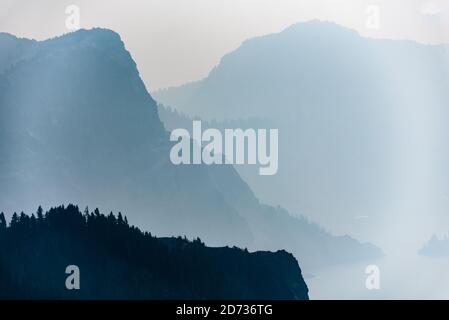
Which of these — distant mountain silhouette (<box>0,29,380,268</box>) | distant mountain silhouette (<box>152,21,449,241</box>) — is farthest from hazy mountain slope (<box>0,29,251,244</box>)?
distant mountain silhouette (<box>152,21,449,241</box>)

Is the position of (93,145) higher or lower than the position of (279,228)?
higher

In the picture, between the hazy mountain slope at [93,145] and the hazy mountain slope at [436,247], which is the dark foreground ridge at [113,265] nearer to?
the hazy mountain slope at [93,145]

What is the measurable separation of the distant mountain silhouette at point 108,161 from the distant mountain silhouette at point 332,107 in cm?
13

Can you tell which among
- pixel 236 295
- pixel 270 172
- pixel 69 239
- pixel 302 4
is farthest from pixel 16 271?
pixel 302 4

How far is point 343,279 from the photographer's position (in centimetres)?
360

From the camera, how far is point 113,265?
3.55m

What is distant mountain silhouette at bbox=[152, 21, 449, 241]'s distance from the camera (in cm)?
363

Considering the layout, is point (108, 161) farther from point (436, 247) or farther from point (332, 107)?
point (436, 247)

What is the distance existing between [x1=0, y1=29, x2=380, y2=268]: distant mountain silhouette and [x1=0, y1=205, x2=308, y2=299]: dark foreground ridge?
88 millimetres

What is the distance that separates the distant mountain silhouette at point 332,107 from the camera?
3631 millimetres

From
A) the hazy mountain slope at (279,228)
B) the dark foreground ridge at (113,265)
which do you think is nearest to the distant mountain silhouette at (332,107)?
the hazy mountain slope at (279,228)

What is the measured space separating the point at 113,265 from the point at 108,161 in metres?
0.56

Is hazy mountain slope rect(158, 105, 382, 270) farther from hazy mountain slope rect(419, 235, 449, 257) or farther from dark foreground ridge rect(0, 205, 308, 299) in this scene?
hazy mountain slope rect(419, 235, 449, 257)

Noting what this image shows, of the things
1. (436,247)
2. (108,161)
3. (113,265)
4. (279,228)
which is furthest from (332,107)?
(113,265)
